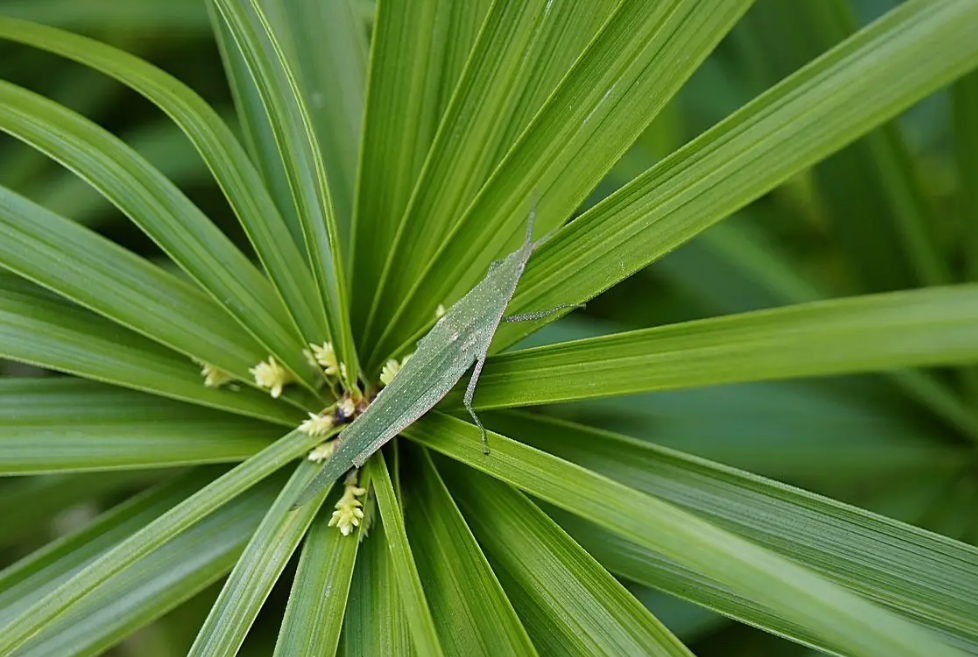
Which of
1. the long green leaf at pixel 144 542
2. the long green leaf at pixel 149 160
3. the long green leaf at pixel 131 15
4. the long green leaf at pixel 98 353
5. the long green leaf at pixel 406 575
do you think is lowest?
the long green leaf at pixel 406 575

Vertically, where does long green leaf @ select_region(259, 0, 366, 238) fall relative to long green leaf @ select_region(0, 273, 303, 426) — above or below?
above

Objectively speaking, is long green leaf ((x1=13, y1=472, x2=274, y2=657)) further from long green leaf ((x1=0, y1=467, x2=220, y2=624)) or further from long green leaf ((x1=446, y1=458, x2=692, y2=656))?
long green leaf ((x1=446, y1=458, x2=692, y2=656))

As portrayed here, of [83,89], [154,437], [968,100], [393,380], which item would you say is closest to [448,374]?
[393,380]

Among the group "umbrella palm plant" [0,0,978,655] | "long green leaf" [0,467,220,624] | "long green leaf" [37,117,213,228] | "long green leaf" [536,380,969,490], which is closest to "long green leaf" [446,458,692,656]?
"umbrella palm plant" [0,0,978,655]

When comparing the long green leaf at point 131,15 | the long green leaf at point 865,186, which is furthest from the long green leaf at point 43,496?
the long green leaf at point 865,186

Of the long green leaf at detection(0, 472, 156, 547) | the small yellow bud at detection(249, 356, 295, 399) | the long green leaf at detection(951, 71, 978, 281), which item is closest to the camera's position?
the small yellow bud at detection(249, 356, 295, 399)

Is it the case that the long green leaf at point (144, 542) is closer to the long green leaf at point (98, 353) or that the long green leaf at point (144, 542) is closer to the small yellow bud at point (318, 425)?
the small yellow bud at point (318, 425)
